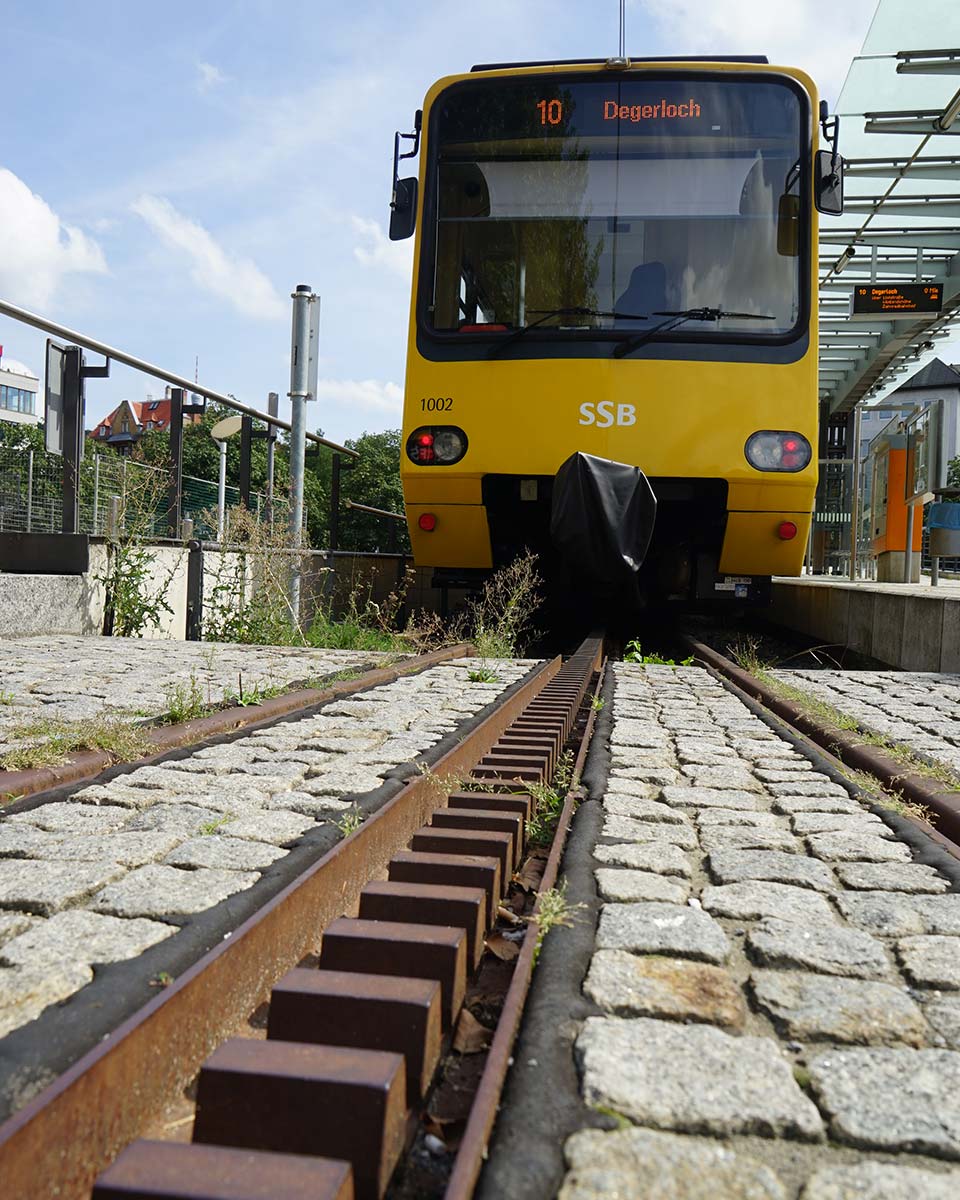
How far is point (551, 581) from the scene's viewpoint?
27.8ft

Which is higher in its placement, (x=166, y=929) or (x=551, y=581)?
(x=551, y=581)

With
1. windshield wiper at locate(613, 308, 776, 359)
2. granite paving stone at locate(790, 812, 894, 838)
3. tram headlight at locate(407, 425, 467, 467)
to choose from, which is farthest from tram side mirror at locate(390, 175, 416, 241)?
granite paving stone at locate(790, 812, 894, 838)

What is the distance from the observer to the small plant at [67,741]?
2.92 metres

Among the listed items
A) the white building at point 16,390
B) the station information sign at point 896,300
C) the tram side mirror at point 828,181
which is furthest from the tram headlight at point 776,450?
the white building at point 16,390

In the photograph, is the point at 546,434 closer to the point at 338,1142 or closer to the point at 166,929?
the point at 166,929

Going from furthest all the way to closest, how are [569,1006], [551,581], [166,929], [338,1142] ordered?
[551,581]
[166,929]
[569,1006]
[338,1142]

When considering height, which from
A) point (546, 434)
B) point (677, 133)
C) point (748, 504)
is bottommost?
point (748, 504)

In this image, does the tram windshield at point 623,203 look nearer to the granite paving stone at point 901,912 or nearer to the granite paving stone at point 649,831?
the granite paving stone at point 649,831

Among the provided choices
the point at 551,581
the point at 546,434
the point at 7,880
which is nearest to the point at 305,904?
the point at 7,880

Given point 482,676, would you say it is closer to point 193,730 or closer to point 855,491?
point 193,730

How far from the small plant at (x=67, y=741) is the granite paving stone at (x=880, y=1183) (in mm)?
2379

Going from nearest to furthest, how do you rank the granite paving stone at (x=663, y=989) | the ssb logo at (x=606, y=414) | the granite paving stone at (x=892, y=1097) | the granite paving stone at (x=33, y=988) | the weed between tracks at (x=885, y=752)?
the granite paving stone at (x=892, y=1097), the granite paving stone at (x=33, y=988), the granite paving stone at (x=663, y=989), the weed between tracks at (x=885, y=752), the ssb logo at (x=606, y=414)

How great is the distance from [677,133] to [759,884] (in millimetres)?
6315

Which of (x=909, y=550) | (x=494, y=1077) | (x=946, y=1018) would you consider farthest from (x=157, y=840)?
(x=909, y=550)
